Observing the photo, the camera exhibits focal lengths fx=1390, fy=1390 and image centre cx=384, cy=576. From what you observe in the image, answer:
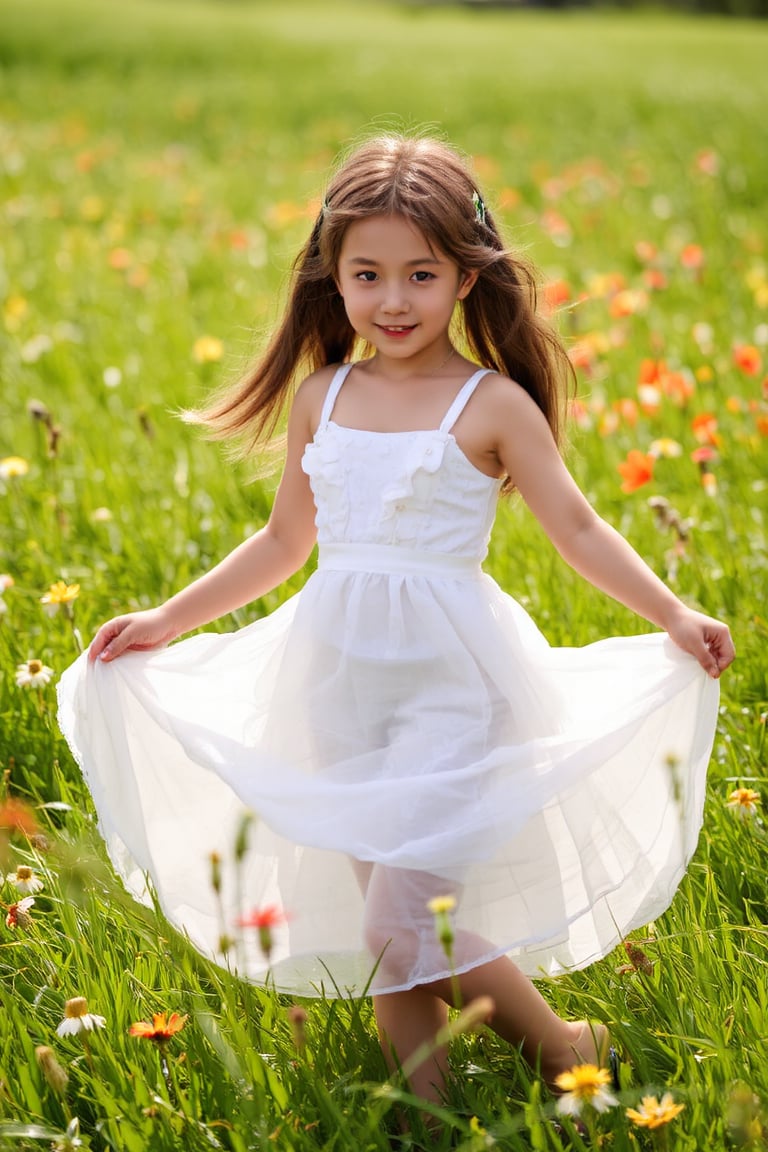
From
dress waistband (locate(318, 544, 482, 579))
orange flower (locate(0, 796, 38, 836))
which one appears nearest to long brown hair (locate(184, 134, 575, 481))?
dress waistband (locate(318, 544, 482, 579))

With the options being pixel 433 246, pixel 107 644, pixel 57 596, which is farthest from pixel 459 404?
pixel 57 596

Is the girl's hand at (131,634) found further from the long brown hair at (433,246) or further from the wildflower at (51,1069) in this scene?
the wildflower at (51,1069)

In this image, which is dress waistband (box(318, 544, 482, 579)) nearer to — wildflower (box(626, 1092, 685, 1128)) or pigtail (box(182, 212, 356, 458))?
pigtail (box(182, 212, 356, 458))

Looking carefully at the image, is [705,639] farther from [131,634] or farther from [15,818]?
[15,818]

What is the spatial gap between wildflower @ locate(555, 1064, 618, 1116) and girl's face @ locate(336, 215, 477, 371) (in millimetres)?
1077

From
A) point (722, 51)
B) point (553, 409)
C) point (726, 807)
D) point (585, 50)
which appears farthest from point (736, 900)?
point (722, 51)

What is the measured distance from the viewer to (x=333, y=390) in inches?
87.9

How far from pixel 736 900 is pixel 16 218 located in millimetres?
6118

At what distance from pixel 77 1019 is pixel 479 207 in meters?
1.32

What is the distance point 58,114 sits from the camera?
1268cm

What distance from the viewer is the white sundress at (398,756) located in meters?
1.81

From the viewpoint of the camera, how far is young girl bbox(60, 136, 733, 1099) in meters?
1.83

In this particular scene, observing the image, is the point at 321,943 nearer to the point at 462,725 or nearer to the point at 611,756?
the point at 462,725

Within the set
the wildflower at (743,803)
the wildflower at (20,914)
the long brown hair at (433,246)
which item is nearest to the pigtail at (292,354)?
the long brown hair at (433,246)
